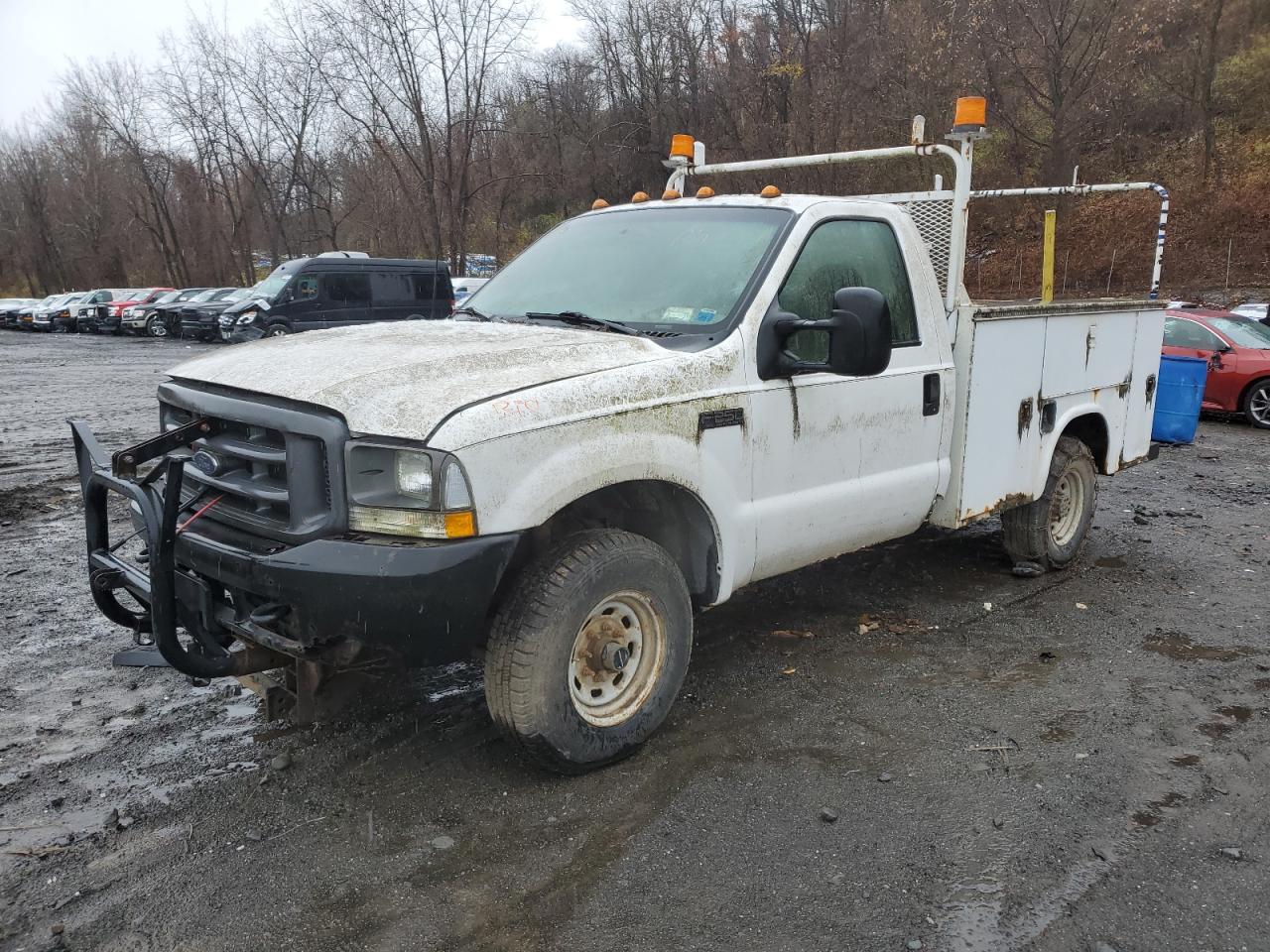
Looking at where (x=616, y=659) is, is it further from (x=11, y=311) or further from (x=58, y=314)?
(x=11, y=311)

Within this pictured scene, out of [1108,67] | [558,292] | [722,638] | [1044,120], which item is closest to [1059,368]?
[722,638]

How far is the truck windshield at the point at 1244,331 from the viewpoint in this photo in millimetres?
12773

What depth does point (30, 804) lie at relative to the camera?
11.2 feet

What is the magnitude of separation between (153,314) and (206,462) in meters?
34.9

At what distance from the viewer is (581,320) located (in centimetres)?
402

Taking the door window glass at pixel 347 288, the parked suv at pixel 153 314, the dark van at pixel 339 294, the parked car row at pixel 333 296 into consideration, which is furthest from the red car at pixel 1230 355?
the parked suv at pixel 153 314

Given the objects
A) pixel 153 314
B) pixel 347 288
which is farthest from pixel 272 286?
pixel 153 314

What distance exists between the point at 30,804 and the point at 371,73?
1074 inches

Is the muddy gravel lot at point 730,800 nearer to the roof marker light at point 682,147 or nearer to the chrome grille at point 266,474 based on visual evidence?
the chrome grille at point 266,474

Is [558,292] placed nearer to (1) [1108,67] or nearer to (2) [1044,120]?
(1) [1108,67]

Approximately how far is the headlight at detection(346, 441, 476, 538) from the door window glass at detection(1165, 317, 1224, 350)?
495 inches

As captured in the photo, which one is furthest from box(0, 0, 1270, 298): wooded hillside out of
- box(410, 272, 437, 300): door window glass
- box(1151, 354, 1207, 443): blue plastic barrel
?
box(1151, 354, 1207, 443): blue plastic barrel

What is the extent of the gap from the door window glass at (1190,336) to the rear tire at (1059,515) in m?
8.15

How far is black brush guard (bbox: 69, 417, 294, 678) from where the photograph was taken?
118 inches
